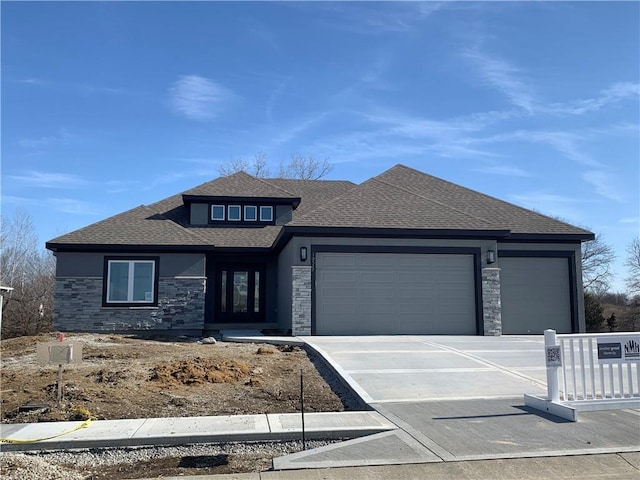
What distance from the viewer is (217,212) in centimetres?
2158

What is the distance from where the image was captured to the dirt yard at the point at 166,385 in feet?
25.1

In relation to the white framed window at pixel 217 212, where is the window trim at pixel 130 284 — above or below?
below

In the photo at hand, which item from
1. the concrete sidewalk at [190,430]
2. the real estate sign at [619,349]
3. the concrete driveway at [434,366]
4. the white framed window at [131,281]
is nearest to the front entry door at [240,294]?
the white framed window at [131,281]

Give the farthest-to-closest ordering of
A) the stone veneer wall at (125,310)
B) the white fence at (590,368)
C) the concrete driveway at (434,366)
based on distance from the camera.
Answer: the stone veneer wall at (125,310), the concrete driveway at (434,366), the white fence at (590,368)

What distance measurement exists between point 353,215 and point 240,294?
6514mm

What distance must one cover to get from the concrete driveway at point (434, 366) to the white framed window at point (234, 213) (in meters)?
8.32

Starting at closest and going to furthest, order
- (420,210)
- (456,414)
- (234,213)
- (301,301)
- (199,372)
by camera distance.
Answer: (456,414)
(199,372)
(301,301)
(420,210)
(234,213)

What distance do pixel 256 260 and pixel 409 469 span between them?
1588cm

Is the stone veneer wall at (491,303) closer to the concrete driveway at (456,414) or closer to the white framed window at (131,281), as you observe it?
the concrete driveway at (456,414)

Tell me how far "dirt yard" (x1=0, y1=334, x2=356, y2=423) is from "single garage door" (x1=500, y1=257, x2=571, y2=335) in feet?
28.8

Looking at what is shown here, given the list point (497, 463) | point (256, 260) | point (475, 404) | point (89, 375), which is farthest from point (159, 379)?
point (256, 260)

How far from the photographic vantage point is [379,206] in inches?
686

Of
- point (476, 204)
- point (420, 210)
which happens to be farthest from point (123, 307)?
point (476, 204)

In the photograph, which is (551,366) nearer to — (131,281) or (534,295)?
(534,295)
